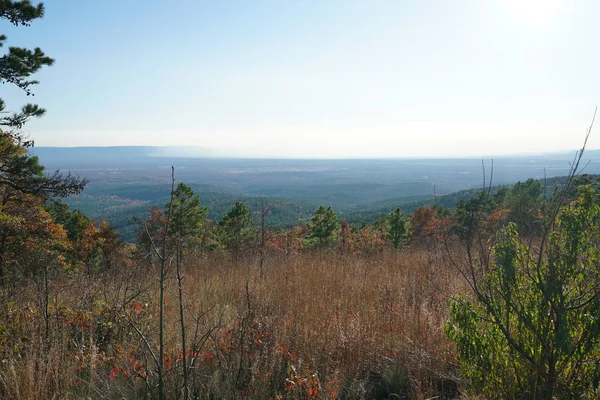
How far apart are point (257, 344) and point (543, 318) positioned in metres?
2.24

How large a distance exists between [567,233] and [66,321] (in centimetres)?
441

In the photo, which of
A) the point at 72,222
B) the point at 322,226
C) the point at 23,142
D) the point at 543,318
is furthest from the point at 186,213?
the point at 543,318

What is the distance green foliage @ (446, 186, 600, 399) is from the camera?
1.95 meters

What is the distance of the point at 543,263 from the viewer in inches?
87.0

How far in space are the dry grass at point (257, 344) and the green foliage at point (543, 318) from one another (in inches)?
21.3

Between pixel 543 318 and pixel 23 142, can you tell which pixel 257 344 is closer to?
pixel 543 318

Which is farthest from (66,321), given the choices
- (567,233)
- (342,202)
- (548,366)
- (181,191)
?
(342,202)

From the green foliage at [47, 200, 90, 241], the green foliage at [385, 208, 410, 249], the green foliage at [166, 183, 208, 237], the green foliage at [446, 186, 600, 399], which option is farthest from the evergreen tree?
the green foliage at [385, 208, 410, 249]

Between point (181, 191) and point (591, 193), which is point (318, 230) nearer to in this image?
point (181, 191)

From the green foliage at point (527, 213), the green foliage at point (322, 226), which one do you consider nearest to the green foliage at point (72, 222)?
the green foliage at point (322, 226)

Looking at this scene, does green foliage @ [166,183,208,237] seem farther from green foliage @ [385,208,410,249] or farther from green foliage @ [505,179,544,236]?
green foliage @ [505,179,544,236]

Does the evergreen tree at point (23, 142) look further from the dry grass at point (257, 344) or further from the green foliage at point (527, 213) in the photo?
the green foliage at point (527, 213)

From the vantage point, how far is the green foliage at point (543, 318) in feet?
6.40

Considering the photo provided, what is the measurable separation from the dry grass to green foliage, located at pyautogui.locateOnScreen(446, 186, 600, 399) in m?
0.54
